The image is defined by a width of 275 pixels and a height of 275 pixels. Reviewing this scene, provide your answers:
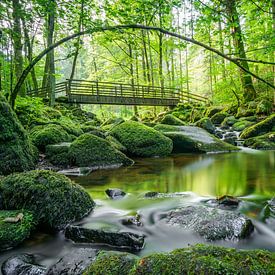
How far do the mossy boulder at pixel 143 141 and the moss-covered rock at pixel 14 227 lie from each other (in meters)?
5.49

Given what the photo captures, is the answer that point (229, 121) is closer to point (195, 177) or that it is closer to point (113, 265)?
point (195, 177)

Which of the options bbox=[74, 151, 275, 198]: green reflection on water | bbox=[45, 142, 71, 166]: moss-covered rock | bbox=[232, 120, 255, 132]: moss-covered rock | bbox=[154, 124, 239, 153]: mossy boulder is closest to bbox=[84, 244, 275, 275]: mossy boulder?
bbox=[74, 151, 275, 198]: green reflection on water

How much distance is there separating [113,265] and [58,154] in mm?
5113

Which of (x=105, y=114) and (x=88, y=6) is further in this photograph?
(x=105, y=114)

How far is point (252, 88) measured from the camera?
50.6ft

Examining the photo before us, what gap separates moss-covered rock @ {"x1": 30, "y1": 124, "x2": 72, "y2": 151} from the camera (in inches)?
276

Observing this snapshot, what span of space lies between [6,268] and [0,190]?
1293 mm

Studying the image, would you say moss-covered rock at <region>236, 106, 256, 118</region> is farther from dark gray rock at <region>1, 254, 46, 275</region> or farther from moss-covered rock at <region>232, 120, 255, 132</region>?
dark gray rock at <region>1, 254, 46, 275</region>

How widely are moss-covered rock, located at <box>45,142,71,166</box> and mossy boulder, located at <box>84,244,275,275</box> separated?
4855mm

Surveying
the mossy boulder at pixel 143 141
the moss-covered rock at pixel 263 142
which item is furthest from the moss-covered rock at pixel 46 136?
the moss-covered rock at pixel 263 142

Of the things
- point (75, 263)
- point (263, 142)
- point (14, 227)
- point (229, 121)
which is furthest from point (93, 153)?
point (229, 121)

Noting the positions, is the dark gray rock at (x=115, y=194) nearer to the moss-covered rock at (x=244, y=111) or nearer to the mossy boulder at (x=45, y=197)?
the mossy boulder at (x=45, y=197)

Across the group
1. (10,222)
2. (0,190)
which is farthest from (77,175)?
(10,222)

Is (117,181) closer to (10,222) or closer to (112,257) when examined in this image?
(10,222)
